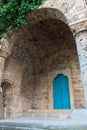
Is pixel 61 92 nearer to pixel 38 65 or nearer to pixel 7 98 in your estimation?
pixel 38 65

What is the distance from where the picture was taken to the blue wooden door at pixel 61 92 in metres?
6.50

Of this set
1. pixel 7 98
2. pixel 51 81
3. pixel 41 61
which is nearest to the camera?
pixel 7 98

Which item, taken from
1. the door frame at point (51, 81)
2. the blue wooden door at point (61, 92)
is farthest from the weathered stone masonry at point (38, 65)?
the blue wooden door at point (61, 92)

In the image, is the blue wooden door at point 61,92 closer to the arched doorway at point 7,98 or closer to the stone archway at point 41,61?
the stone archway at point 41,61

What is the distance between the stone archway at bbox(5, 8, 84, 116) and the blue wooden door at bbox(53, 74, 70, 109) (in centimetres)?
31

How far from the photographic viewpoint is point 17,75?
640 cm

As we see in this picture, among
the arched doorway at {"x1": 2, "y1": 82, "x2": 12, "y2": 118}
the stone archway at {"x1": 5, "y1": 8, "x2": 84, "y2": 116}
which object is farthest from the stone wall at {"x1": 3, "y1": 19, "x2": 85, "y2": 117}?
the arched doorway at {"x1": 2, "y1": 82, "x2": 12, "y2": 118}

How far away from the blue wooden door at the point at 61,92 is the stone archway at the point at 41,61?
0.31 metres

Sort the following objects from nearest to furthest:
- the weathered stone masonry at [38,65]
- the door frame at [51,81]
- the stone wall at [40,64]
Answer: the weathered stone masonry at [38,65] → the stone wall at [40,64] → the door frame at [51,81]

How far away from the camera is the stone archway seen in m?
6.20

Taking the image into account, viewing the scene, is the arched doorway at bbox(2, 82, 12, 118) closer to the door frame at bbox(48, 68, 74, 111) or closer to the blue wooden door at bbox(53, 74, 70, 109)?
the door frame at bbox(48, 68, 74, 111)

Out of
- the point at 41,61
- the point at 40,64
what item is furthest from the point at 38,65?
the point at 41,61

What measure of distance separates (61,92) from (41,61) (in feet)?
5.88

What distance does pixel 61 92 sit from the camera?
22.1 ft
